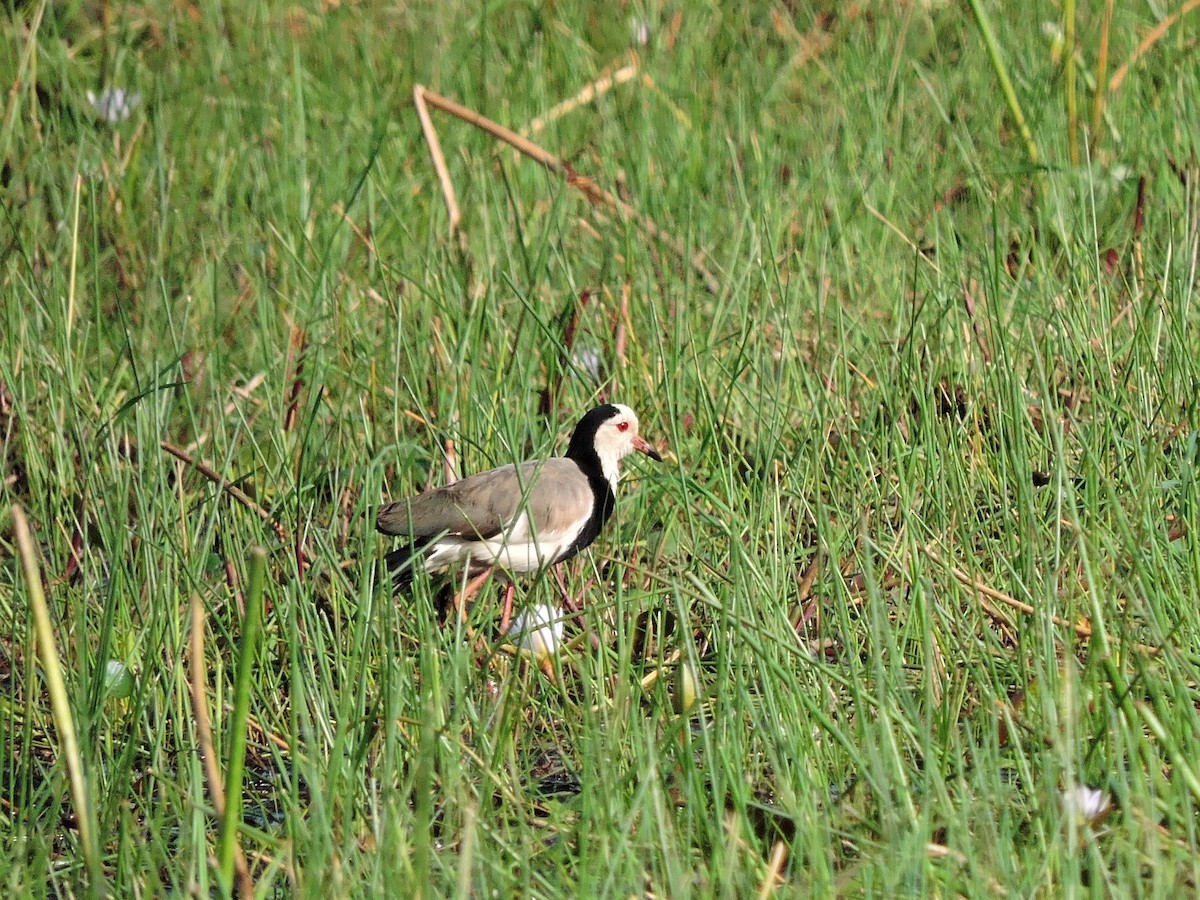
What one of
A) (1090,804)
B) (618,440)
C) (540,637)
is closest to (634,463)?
(618,440)

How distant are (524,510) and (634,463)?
42 centimetres

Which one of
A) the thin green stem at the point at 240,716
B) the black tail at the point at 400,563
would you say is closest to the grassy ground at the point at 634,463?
the thin green stem at the point at 240,716

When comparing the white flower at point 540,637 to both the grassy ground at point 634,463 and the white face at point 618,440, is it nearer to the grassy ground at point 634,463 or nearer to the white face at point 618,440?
the grassy ground at point 634,463

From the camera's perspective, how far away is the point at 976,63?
16.3 ft

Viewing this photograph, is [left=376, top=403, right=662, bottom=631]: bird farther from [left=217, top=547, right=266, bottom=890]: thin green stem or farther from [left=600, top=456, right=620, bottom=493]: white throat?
[left=217, top=547, right=266, bottom=890]: thin green stem

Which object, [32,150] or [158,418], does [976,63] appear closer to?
[32,150]

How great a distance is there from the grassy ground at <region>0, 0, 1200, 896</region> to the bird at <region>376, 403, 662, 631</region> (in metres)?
0.09

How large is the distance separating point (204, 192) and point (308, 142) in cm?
35

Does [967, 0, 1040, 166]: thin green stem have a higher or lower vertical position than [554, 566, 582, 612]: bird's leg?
higher

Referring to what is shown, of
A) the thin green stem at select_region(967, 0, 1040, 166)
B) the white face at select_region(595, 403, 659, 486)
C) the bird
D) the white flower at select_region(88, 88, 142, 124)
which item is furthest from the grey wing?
the white flower at select_region(88, 88, 142, 124)

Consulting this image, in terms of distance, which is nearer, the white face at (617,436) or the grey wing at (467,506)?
the grey wing at (467,506)

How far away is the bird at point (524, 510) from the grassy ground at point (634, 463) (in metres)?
0.09

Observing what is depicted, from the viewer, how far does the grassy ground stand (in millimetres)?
1961

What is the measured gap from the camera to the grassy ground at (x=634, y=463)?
1.96 meters
